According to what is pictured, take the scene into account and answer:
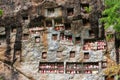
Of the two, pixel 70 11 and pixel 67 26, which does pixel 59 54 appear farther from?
pixel 70 11

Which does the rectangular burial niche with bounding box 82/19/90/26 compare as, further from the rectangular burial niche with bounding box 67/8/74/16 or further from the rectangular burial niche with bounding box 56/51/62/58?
the rectangular burial niche with bounding box 56/51/62/58

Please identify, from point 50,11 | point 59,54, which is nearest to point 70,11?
point 50,11

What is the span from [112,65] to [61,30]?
251 centimetres

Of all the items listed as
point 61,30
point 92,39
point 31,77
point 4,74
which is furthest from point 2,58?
point 92,39

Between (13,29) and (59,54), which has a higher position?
(13,29)

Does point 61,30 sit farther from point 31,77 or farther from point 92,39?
point 31,77

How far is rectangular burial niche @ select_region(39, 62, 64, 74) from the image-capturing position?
42.3 feet

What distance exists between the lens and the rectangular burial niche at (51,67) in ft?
42.3

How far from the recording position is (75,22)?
44.3 feet

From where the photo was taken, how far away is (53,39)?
1340 cm

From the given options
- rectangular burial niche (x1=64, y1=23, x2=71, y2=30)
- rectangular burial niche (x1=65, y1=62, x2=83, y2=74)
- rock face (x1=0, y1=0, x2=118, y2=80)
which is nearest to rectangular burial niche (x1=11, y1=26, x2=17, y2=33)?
rock face (x1=0, y1=0, x2=118, y2=80)

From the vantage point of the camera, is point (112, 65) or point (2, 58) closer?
point (112, 65)

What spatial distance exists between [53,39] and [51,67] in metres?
1.13

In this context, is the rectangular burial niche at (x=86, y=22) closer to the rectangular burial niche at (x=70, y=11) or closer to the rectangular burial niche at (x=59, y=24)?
the rectangular burial niche at (x=70, y=11)
